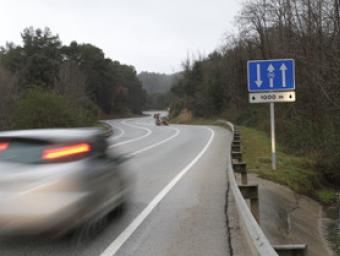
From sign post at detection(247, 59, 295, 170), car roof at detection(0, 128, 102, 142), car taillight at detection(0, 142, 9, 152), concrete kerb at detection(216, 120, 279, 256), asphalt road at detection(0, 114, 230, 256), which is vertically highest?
sign post at detection(247, 59, 295, 170)

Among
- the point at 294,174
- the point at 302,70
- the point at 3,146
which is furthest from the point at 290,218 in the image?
the point at 302,70

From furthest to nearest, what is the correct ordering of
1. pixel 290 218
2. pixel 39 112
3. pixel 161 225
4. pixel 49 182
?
1. pixel 39 112
2. pixel 290 218
3. pixel 161 225
4. pixel 49 182

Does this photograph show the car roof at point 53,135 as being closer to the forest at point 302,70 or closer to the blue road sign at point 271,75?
the blue road sign at point 271,75

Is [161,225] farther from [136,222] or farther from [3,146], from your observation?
[3,146]

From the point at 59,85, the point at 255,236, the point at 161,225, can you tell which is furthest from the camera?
the point at 59,85

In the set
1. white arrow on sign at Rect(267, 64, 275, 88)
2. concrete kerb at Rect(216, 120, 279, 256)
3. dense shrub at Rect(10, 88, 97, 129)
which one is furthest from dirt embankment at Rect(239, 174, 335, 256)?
dense shrub at Rect(10, 88, 97, 129)

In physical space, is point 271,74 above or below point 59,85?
below

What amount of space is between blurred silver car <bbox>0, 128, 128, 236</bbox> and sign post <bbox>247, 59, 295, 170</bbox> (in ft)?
28.4

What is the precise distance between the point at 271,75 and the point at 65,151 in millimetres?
9723

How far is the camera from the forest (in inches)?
918

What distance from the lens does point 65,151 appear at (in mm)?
6680

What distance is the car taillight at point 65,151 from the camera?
6488mm

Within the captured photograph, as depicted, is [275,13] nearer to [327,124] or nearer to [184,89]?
[327,124]

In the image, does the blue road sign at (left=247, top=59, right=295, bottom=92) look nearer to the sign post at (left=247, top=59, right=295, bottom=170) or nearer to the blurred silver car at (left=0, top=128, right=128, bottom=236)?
the sign post at (left=247, top=59, right=295, bottom=170)
